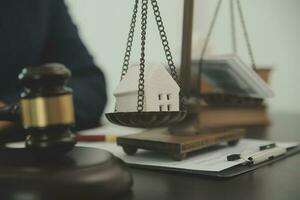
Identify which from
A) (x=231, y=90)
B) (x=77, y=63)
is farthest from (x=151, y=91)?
(x=77, y=63)

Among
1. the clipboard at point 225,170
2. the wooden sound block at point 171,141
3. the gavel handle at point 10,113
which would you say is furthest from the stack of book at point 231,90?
the gavel handle at point 10,113

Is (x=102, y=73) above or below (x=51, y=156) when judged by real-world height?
above

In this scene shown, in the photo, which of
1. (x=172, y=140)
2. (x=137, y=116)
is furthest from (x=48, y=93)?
(x=172, y=140)

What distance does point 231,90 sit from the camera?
98cm

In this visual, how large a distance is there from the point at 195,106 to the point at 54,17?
790mm

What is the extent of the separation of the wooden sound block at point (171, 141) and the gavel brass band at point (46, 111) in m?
0.24

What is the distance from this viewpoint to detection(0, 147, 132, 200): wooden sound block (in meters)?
0.44

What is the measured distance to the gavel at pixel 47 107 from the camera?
0.46m

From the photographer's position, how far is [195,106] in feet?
2.59

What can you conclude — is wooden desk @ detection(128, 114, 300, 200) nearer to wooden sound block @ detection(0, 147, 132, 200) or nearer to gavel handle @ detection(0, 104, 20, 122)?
wooden sound block @ detection(0, 147, 132, 200)

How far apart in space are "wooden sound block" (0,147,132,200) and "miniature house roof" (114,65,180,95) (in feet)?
0.36

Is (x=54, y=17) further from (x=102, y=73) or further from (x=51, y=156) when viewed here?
(x=51, y=156)

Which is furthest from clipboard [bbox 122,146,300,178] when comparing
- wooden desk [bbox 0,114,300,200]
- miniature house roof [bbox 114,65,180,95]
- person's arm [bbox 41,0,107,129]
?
person's arm [bbox 41,0,107,129]

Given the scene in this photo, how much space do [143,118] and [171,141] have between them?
0.44ft
